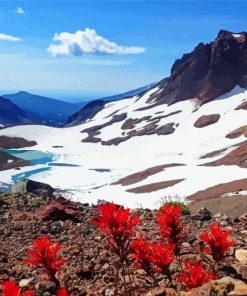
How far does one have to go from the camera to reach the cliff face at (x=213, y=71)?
165750 millimetres

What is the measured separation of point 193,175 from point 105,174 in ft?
107

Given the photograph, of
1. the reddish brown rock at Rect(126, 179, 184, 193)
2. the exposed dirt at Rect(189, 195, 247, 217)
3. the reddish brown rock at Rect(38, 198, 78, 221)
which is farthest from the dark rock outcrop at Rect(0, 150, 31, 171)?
the reddish brown rock at Rect(38, 198, 78, 221)

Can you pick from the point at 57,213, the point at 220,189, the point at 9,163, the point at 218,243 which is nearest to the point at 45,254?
the point at 218,243

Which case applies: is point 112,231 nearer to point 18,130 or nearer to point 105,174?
point 105,174

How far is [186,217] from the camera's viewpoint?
12367mm

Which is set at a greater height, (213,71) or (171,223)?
(213,71)

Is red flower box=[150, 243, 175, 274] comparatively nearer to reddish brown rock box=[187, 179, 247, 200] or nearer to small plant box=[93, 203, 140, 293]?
small plant box=[93, 203, 140, 293]

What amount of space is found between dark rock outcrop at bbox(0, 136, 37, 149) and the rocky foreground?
155m

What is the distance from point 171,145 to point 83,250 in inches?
4693

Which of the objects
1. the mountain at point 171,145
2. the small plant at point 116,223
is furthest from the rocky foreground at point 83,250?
the mountain at point 171,145

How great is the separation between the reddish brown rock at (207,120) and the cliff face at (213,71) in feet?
73.7

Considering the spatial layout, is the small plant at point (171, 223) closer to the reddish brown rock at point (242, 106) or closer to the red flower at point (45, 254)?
the red flower at point (45, 254)

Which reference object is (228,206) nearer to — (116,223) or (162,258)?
(162,258)

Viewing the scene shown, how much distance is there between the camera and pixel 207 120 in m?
138
